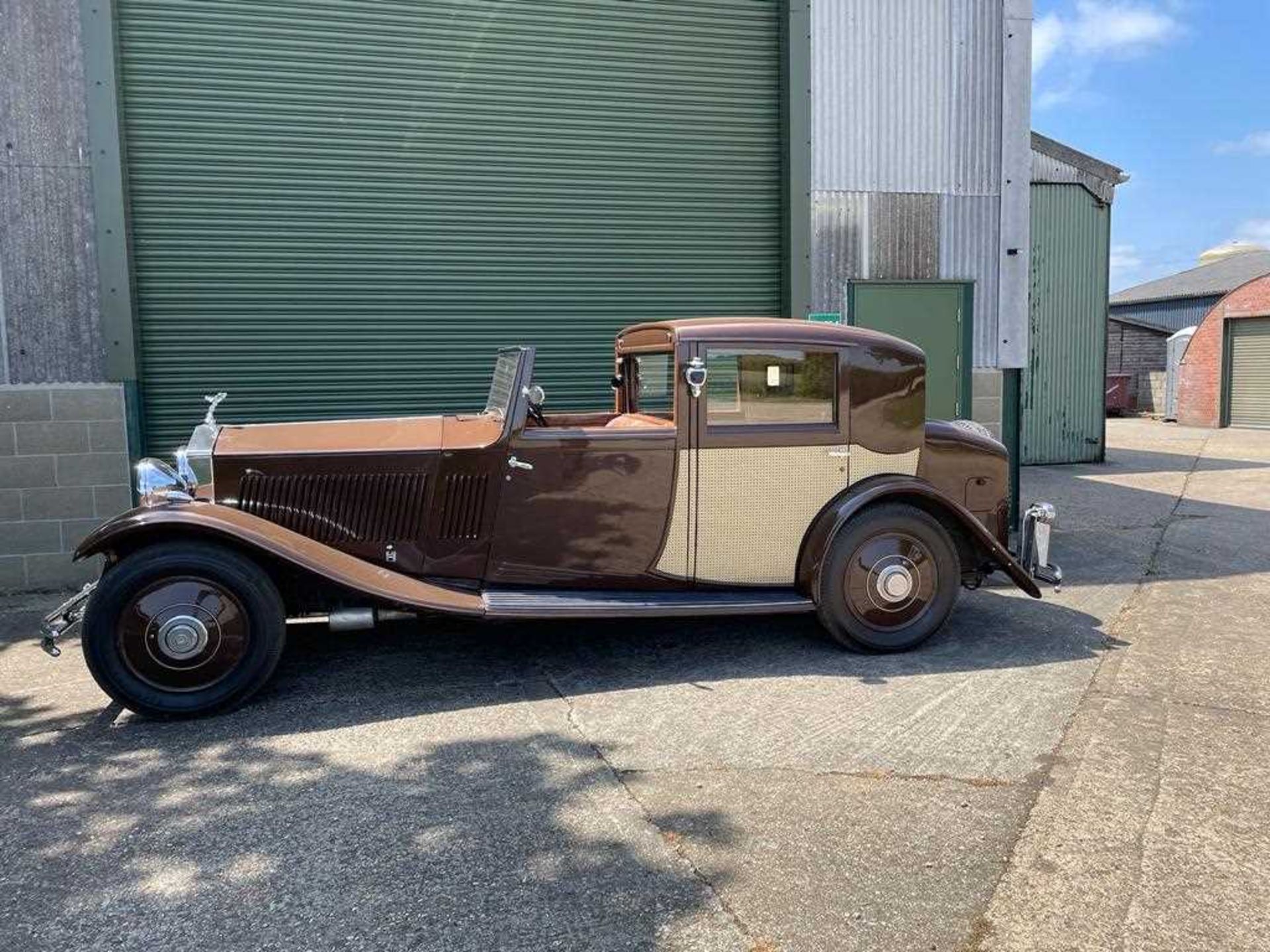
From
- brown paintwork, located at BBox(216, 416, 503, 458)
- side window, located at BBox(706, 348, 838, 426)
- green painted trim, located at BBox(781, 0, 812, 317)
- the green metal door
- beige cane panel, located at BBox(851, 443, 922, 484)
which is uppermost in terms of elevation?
green painted trim, located at BBox(781, 0, 812, 317)

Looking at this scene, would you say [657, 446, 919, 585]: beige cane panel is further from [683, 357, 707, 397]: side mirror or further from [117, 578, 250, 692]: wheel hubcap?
[117, 578, 250, 692]: wheel hubcap

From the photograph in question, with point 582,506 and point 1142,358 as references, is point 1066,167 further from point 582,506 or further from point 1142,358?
point 1142,358

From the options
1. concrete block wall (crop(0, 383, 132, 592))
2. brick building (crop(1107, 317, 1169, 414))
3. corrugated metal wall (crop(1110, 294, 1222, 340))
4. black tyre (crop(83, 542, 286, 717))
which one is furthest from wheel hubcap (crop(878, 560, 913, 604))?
corrugated metal wall (crop(1110, 294, 1222, 340))

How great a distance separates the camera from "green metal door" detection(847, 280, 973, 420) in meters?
8.77

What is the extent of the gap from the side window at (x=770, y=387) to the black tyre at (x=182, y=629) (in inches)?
96.8

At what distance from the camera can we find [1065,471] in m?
14.1

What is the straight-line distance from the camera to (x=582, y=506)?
199 inches

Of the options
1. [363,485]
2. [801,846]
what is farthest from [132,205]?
[801,846]

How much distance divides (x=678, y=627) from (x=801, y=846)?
2.78 meters

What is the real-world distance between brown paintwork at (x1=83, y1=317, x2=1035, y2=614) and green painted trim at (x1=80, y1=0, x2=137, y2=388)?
2.59m

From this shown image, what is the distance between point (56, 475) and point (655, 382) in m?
4.60

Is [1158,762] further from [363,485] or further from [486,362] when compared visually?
[486,362]

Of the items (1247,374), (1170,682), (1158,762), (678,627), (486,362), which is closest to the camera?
(1158,762)

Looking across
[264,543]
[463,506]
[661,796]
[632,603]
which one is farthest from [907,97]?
[661,796]
